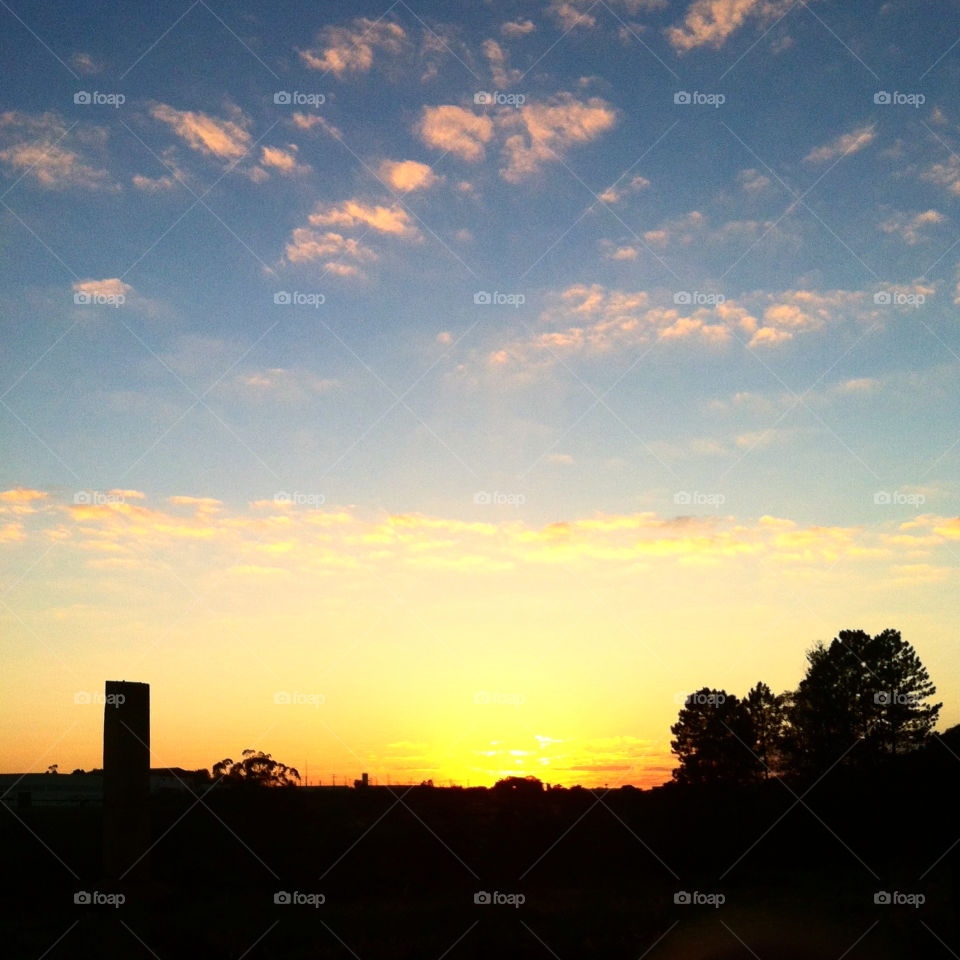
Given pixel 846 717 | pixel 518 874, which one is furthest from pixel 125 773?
pixel 846 717

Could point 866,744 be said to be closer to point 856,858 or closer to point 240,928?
point 856,858

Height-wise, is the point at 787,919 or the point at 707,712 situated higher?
the point at 707,712

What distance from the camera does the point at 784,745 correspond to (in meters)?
62.8

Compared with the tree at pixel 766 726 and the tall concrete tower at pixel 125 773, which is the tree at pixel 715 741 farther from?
the tall concrete tower at pixel 125 773

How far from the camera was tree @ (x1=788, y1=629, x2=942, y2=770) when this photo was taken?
55156 mm

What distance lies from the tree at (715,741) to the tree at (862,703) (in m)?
4.92

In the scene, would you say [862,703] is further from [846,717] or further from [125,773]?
[125,773]

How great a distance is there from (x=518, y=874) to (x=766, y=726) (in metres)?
34.3

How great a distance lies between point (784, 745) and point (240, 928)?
50.0 m

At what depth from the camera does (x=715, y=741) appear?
A: 2500 inches

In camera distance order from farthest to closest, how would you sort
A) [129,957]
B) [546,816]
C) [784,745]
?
1. [784,745]
2. [546,816]
3. [129,957]

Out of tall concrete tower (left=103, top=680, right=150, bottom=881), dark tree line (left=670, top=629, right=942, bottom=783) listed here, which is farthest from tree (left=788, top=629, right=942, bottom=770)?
tall concrete tower (left=103, top=680, right=150, bottom=881)

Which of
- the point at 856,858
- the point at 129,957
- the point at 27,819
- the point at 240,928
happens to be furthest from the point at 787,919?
the point at 27,819

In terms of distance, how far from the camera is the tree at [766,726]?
64000 millimetres
